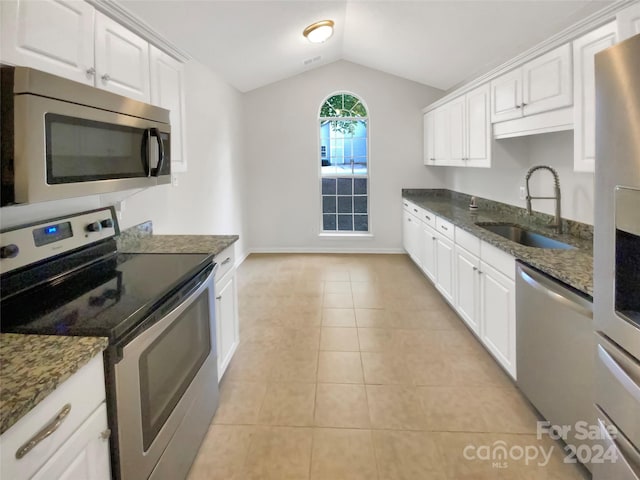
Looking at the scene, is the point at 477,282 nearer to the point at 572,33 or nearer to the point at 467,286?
the point at 467,286

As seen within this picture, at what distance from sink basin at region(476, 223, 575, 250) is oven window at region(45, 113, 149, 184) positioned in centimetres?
251

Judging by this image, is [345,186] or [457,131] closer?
[457,131]

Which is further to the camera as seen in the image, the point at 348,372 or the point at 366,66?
the point at 366,66

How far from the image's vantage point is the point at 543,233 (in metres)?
3.00

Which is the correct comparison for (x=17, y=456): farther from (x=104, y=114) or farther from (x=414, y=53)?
(x=414, y=53)

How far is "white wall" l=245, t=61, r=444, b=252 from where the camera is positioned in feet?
20.0

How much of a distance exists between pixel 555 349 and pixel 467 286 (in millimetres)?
1333

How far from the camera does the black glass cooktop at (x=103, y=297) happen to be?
128 cm

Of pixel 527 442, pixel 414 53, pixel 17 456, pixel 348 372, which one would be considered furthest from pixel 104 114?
pixel 414 53

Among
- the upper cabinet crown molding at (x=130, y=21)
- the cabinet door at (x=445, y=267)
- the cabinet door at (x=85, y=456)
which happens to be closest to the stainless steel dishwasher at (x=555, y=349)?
the cabinet door at (x=445, y=267)

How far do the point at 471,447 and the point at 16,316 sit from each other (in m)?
2.01

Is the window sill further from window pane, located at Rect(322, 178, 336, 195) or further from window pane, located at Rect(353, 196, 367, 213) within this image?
window pane, located at Rect(322, 178, 336, 195)

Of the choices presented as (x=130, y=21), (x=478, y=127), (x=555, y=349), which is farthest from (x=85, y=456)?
(x=478, y=127)

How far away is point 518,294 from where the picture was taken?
2307 millimetres
